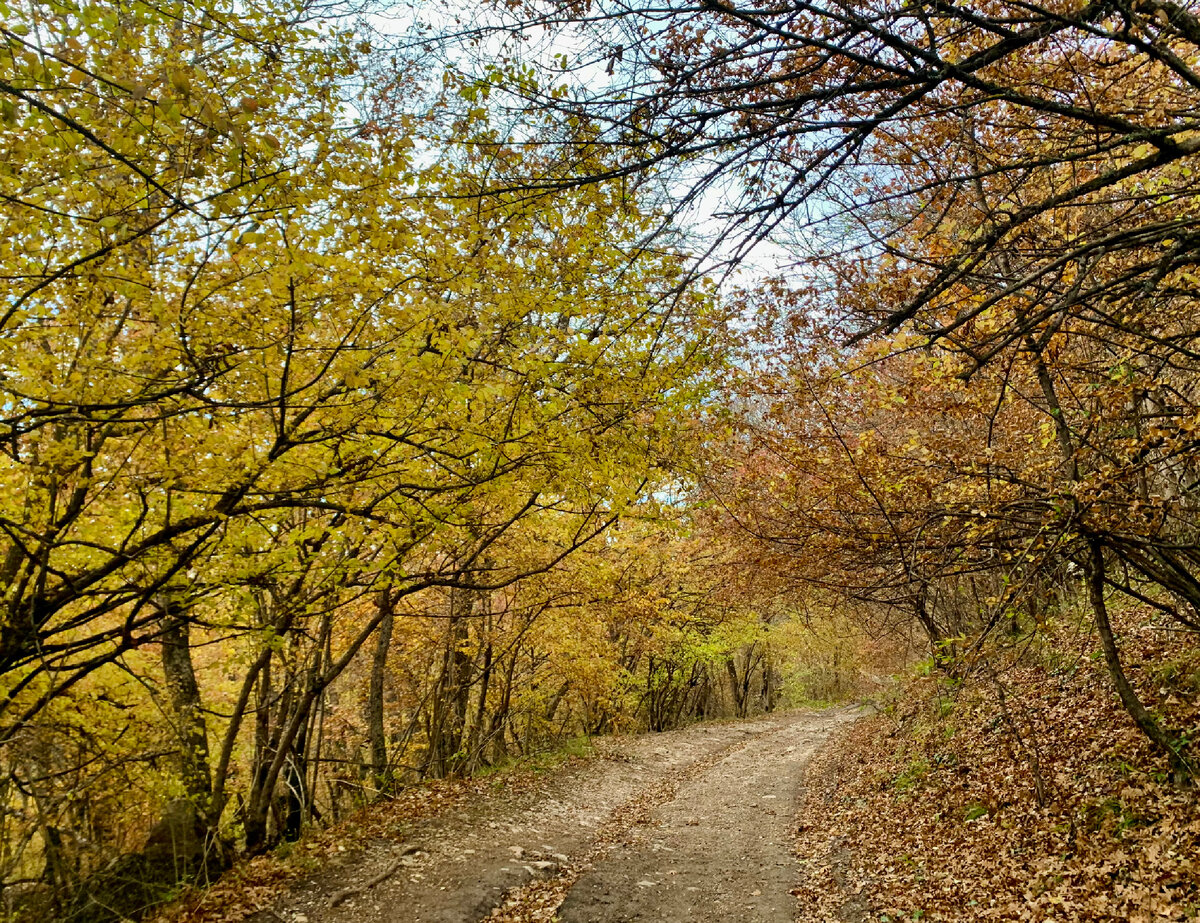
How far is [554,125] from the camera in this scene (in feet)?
12.4

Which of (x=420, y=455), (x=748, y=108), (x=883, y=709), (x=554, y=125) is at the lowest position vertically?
(x=883, y=709)

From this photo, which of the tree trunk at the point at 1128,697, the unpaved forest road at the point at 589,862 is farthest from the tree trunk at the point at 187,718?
the tree trunk at the point at 1128,697

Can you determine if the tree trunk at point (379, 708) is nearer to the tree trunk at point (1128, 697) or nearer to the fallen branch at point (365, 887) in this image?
the fallen branch at point (365, 887)

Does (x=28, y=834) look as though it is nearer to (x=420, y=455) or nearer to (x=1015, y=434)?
(x=420, y=455)

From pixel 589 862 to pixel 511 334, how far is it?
6.75 m

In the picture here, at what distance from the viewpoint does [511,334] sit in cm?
596

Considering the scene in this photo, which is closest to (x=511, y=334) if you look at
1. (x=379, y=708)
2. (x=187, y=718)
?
(x=187, y=718)

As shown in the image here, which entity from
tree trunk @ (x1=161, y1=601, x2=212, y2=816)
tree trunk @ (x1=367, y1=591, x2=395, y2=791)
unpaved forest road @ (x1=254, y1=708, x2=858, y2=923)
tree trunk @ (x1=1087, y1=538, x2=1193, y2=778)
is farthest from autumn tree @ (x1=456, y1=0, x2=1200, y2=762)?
tree trunk @ (x1=367, y1=591, x2=395, y2=791)

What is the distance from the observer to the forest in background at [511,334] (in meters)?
3.46

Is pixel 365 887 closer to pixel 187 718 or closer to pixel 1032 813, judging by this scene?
pixel 187 718

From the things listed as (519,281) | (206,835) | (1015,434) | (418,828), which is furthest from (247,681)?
(1015,434)

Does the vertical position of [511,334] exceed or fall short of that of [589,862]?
it exceeds it

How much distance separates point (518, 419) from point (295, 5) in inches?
136

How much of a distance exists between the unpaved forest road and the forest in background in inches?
95.7
